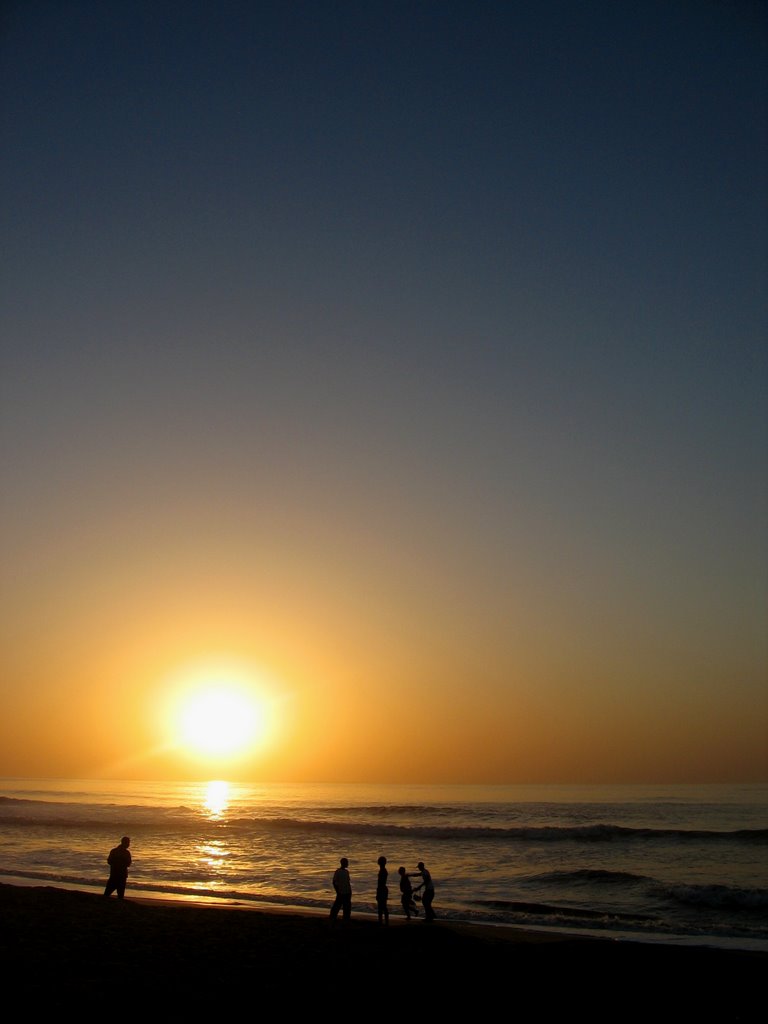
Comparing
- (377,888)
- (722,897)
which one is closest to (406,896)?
(377,888)

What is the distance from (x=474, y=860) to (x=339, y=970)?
25.3 meters

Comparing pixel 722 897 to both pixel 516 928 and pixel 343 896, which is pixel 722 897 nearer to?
pixel 516 928

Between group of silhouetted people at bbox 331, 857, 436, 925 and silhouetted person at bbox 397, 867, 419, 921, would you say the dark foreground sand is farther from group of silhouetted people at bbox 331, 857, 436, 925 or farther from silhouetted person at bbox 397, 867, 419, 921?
silhouetted person at bbox 397, 867, 419, 921

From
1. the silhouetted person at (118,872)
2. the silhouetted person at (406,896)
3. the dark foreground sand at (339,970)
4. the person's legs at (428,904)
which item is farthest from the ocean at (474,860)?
the dark foreground sand at (339,970)

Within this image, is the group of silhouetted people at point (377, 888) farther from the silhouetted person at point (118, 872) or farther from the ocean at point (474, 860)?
the ocean at point (474, 860)

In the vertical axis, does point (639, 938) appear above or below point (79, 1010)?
below

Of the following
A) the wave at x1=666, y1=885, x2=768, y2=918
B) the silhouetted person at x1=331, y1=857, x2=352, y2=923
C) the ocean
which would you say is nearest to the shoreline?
the ocean

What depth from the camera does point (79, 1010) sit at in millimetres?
9195

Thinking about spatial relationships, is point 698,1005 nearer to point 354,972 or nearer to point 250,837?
point 354,972

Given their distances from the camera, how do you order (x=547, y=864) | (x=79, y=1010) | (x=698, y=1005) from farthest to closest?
(x=547, y=864), (x=698, y=1005), (x=79, y=1010)

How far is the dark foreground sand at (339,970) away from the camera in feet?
33.5

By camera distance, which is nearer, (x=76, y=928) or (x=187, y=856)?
(x=76, y=928)

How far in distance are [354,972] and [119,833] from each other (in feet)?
137

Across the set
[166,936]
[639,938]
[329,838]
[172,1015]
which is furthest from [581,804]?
[172,1015]
